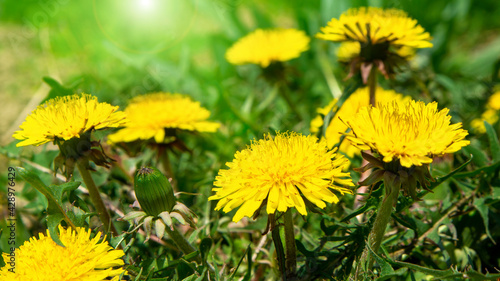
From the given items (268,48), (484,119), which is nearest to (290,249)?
(484,119)

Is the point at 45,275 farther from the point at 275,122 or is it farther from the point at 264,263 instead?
the point at 275,122

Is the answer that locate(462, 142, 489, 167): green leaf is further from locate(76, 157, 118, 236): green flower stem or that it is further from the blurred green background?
locate(76, 157, 118, 236): green flower stem

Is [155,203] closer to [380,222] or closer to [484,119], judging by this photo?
[380,222]

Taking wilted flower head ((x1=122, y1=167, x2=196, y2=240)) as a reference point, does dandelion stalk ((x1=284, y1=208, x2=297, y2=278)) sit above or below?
below

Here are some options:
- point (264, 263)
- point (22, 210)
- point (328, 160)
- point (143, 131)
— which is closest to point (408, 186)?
point (328, 160)

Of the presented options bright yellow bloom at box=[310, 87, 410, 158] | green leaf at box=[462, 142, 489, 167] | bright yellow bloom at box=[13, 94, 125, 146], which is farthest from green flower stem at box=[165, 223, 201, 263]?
green leaf at box=[462, 142, 489, 167]

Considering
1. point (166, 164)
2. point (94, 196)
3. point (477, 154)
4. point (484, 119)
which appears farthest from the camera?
point (484, 119)

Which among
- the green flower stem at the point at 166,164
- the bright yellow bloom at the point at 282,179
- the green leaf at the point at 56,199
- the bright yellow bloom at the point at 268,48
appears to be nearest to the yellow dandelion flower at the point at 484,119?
the bright yellow bloom at the point at 268,48
